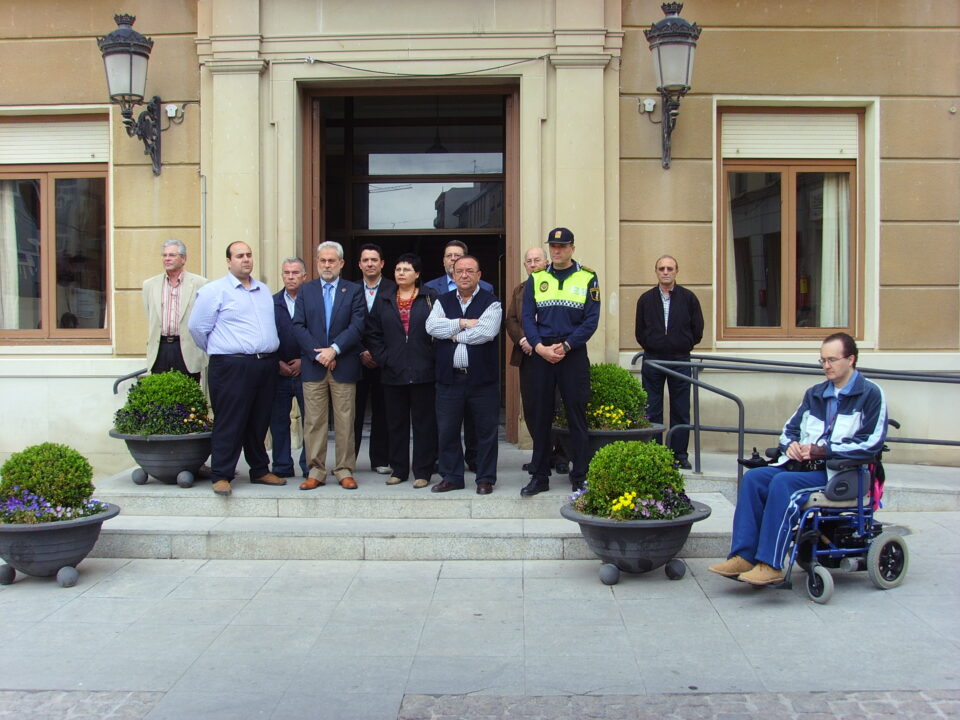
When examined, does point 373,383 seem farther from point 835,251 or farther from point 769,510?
point 835,251

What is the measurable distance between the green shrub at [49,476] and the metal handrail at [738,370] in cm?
469

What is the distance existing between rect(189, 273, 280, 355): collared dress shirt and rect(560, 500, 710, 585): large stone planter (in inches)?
114

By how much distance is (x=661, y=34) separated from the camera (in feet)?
30.4

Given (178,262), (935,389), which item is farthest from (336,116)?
(935,389)

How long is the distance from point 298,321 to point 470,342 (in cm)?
140

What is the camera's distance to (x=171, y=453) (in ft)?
25.7

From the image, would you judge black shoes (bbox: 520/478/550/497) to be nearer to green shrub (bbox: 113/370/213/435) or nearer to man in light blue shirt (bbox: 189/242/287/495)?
man in light blue shirt (bbox: 189/242/287/495)

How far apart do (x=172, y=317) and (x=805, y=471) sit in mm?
5167

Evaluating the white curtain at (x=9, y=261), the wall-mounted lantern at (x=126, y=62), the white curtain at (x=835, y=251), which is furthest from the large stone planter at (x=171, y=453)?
the white curtain at (x=835, y=251)

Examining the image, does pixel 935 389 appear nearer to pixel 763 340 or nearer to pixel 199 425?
pixel 763 340

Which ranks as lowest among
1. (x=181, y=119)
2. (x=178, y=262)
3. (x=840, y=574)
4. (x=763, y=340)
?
(x=840, y=574)

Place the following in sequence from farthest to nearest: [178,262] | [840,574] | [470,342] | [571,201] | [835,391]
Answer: [571,201], [178,262], [470,342], [840,574], [835,391]

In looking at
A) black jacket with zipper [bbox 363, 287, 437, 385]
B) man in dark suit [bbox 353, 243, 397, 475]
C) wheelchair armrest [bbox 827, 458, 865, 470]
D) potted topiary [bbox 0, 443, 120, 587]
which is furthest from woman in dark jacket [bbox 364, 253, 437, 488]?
wheelchair armrest [bbox 827, 458, 865, 470]

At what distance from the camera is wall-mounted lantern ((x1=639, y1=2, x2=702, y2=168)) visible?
921 cm
